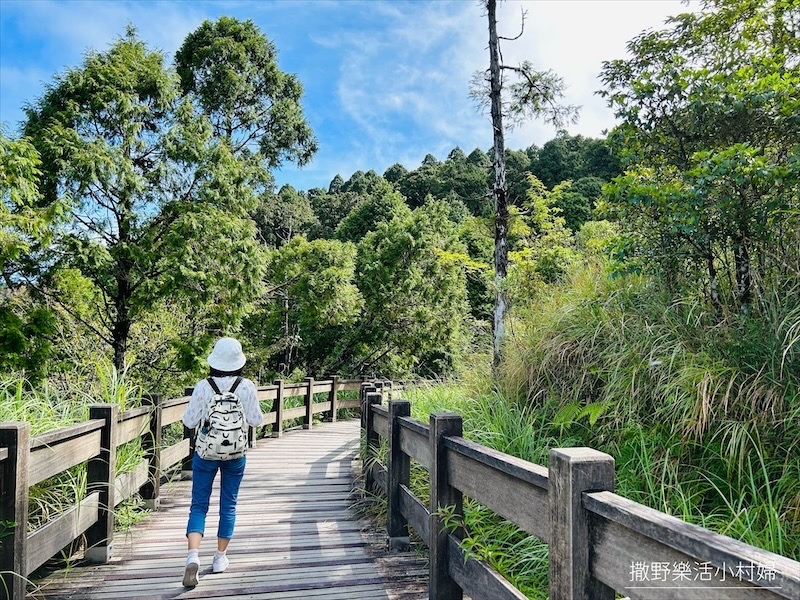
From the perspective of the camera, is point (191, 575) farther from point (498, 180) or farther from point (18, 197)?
point (18, 197)

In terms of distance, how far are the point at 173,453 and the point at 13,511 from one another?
119 inches

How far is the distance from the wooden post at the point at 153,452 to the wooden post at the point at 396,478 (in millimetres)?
2220

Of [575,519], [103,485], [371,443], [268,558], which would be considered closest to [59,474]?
[103,485]

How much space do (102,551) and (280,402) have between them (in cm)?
630

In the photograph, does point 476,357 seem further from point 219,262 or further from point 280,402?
point 219,262

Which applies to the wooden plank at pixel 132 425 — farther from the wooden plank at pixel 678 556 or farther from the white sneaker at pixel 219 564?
the wooden plank at pixel 678 556

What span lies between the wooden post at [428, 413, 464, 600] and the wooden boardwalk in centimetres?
36

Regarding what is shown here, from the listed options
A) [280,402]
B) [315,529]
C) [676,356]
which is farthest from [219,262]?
[676,356]

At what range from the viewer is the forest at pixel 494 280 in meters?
3.15

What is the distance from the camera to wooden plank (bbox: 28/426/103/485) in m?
3.02

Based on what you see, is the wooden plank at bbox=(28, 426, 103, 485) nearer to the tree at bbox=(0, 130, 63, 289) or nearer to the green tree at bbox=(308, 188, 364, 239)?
the tree at bbox=(0, 130, 63, 289)

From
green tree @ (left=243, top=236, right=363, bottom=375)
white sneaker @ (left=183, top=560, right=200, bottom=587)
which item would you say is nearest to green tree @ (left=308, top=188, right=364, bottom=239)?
green tree @ (left=243, top=236, right=363, bottom=375)

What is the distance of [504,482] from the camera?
2410mm

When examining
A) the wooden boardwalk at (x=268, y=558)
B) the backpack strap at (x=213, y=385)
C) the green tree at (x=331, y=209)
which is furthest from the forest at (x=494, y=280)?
the green tree at (x=331, y=209)
